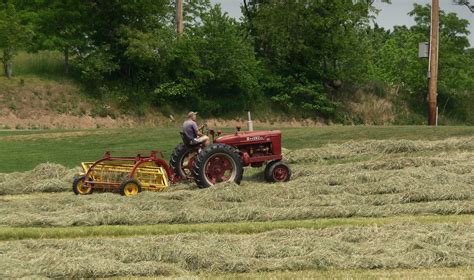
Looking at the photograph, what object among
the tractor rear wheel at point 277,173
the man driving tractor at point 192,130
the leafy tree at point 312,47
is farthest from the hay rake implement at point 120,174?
the leafy tree at point 312,47

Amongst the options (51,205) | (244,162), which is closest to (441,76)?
(244,162)

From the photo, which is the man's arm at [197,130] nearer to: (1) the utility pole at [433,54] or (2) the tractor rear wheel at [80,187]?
(2) the tractor rear wheel at [80,187]

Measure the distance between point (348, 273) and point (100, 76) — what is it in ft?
103

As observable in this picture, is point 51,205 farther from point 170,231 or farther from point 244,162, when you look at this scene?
point 244,162

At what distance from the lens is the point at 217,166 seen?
13.4 m

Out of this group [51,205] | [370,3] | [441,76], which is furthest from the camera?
[441,76]

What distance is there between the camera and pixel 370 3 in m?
44.2

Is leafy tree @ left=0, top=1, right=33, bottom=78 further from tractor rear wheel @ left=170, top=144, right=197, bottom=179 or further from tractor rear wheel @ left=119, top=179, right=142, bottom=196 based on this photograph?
tractor rear wheel @ left=119, top=179, right=142, bottom=196

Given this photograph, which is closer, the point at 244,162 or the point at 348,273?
the point at 348,273

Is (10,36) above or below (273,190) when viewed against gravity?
above

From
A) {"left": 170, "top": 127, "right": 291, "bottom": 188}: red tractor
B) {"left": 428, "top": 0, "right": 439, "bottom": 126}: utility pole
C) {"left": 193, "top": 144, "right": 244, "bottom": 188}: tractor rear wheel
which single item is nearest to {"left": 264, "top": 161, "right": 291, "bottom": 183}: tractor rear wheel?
{"left": 170, "top": 127, "right": 291, "bottom": 188}: red tractor

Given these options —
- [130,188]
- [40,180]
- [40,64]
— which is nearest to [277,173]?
[130,188]

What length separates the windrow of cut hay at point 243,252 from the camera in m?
7.11

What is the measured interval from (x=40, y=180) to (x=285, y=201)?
6008mm
